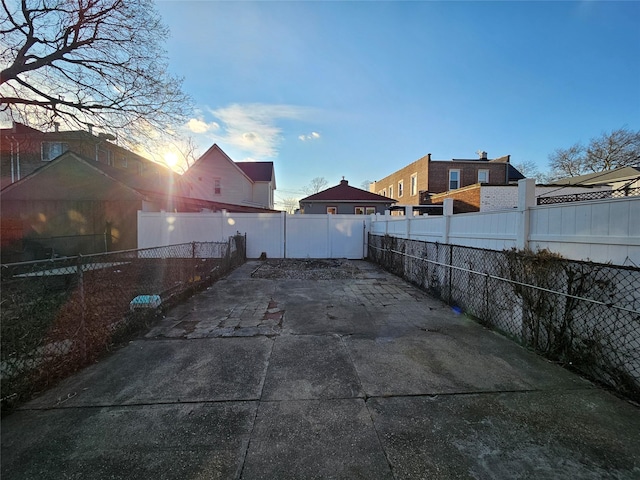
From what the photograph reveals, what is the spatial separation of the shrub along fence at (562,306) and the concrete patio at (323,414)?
0.24 metres

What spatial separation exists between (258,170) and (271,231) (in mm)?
15233

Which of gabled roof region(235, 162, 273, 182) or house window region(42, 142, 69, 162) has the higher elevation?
gabled roof region(235, 162, 273, 182)

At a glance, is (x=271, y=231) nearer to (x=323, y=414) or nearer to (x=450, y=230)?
(x=450, y=230)

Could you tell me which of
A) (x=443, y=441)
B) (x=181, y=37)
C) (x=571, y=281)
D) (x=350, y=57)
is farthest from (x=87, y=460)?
(x=181, y=37)

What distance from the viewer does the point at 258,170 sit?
26.0 meters

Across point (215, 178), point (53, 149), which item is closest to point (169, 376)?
point (215, 178)

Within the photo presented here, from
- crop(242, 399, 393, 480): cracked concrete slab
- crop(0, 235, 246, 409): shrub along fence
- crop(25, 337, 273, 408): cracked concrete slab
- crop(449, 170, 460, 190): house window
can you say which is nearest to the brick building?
crop(449, 170, 460, 190): house window

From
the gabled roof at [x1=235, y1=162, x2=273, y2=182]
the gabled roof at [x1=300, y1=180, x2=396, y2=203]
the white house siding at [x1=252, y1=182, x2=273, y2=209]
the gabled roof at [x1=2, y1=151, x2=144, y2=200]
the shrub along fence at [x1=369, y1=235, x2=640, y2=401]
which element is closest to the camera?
the shrub along fence at [x1=369, y1=235, x2=640, y2=401]

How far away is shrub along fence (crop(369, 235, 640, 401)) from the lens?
8.24 ft

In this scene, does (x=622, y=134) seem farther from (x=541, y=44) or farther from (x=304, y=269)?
(x=304, y=269)

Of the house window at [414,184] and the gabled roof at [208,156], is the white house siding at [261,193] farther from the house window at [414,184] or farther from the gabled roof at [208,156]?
the house window at [414,184]

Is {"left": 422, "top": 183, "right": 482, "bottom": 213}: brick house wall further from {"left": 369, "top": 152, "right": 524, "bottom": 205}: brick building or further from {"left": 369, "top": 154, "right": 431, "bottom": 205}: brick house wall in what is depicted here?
{"left": 369, "top": 154, "right": 431, "bottom": 205}: brick house wall

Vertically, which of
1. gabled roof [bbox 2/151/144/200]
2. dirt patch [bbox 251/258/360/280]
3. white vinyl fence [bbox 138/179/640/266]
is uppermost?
gabled roof [bbox 2/151/144/200]

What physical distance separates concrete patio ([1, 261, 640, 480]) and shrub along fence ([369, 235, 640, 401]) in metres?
0.24
